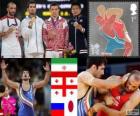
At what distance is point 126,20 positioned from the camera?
21.1 ft

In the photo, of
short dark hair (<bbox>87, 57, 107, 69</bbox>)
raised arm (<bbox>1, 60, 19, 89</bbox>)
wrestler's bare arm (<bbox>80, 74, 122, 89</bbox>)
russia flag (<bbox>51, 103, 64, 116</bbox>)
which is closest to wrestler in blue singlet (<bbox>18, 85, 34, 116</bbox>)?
raised arm (<bbox>1, 60, 19, 89</bbox>)

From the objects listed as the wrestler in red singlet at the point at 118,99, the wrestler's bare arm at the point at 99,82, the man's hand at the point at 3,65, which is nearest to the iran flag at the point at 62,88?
the wrestler's bare arm at the point at 99,82

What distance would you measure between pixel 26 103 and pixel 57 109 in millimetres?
337

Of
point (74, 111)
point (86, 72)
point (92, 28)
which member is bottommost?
point (74, 111)

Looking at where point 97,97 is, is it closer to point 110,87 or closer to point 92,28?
point 110,87

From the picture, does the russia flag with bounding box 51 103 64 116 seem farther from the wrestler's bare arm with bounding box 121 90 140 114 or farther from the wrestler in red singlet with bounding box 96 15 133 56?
the wrestler in red singlet with bounding box 96 15 133 56

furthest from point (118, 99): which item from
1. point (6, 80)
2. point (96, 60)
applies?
point (6, 80)

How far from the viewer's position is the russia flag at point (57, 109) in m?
6.46

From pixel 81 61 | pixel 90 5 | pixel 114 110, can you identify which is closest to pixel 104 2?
pixel 90 5

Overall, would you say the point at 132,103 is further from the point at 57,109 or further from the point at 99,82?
the point at 57,109

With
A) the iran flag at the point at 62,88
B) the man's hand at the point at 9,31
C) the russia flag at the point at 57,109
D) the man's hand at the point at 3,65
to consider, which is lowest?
the russia flag at the point at 57,109

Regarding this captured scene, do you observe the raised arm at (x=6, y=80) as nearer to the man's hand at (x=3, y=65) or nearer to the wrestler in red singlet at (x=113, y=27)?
the man's hand at (x=3, y=65)

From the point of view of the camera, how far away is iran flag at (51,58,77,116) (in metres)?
6.45

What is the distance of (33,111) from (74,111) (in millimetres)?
437
